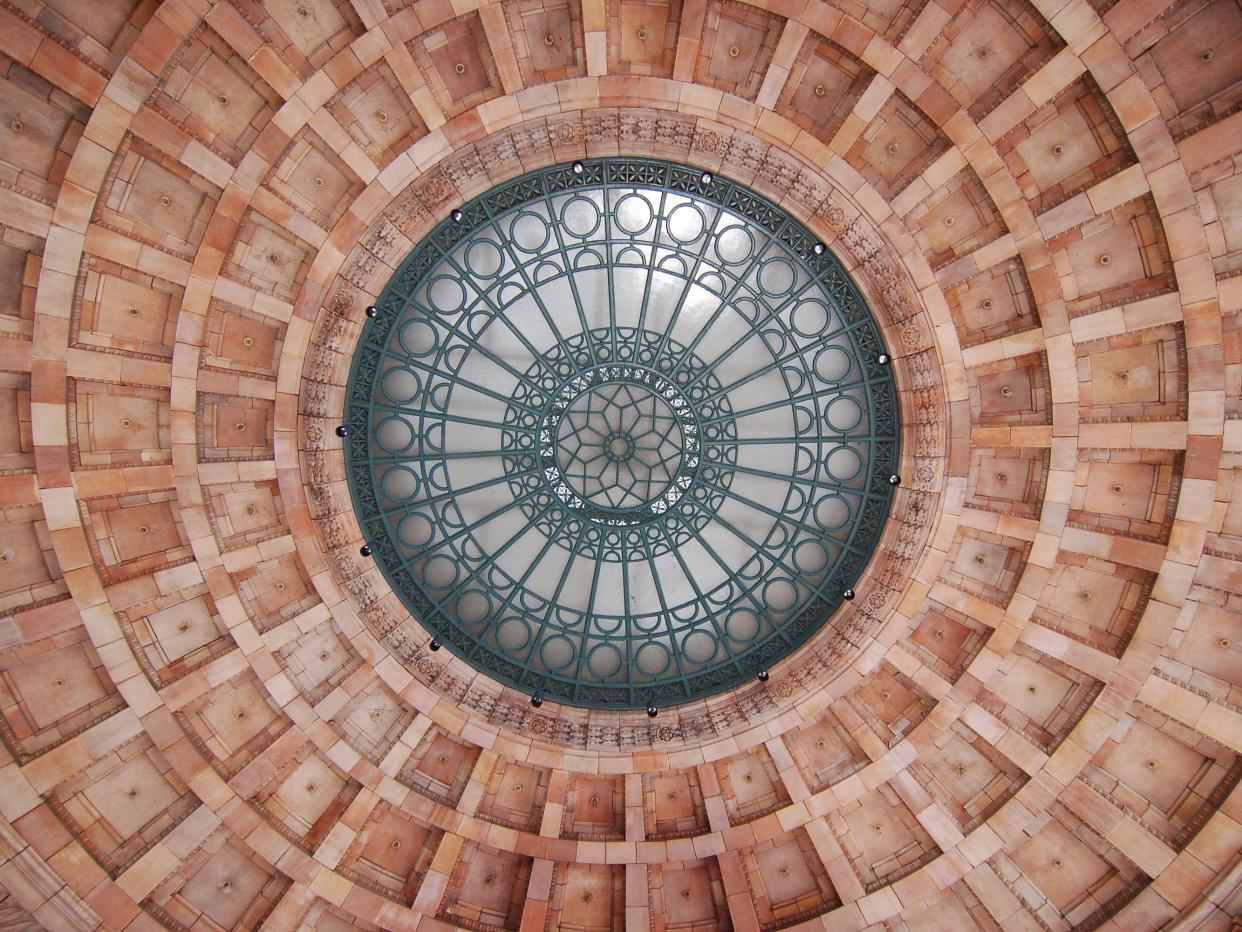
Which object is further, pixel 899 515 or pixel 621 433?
pixel 621 433

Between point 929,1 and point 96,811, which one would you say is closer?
point 929,1

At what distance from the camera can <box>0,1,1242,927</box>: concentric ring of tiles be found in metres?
14.1

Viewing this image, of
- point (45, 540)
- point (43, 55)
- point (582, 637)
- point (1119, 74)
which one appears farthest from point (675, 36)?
point (45, 540)

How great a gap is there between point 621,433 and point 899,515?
7029mm

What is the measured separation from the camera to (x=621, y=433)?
58.3 ft

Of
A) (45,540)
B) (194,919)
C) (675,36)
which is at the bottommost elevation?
(194,919)

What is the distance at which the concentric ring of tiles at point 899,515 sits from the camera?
14.1 metres

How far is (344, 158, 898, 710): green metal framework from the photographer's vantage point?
56.0 ft

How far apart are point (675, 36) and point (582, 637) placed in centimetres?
1428

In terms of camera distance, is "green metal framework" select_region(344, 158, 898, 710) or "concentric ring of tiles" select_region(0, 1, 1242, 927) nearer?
"concentric ring of tiles" select_region(0, 1, 1242, 927)

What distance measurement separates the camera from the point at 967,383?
16.2m

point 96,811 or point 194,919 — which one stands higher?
point 96,811

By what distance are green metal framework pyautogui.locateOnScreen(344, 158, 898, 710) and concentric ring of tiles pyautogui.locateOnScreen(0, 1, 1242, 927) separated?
130cm

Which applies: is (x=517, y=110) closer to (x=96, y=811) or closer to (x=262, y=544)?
(x=262, y=544)
